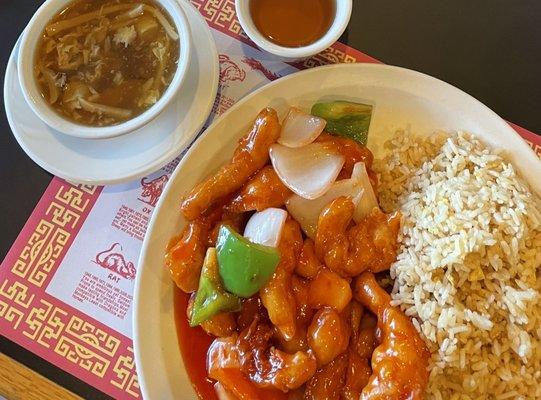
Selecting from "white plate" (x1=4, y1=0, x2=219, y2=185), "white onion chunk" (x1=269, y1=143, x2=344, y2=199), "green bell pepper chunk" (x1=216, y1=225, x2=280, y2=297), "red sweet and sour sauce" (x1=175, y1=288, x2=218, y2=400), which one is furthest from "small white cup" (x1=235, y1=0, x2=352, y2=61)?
"red sweet and sour sauce" (x1=175, y1=288, x2=218, y2=400)

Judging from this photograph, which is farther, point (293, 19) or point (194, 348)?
point (293, 19)

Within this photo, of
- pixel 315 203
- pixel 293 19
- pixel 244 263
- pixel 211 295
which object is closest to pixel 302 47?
pixel 293 19

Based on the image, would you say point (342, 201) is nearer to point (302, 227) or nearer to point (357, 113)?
A: point (302, 227)

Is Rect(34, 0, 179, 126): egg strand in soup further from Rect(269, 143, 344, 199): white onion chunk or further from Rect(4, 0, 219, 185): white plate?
Rect(269, 143, 344, 199): white onion chunk

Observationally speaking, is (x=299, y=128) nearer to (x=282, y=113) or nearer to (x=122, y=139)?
(x=282, y=113)

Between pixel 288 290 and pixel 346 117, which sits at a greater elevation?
pixel 346 117

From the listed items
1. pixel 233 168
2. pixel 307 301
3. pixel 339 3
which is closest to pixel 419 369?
pixel 307 301

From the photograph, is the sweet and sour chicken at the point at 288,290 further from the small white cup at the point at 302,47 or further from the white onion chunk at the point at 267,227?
the small white cup at the point at 302,47

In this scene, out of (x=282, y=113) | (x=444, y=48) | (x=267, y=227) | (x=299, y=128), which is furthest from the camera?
(x=444, y=48)

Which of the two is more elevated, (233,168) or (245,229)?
(233,168)
